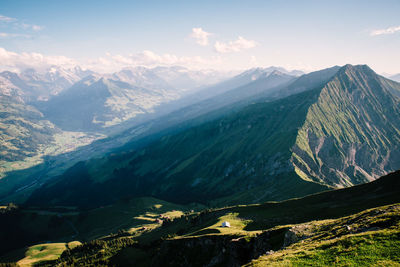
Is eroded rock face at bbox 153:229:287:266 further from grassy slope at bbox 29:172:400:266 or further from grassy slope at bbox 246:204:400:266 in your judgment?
grassy slope at bbox 246:204:400:266

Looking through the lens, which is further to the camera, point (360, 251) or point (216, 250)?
point (216, 250)

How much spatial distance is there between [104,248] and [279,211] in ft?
433

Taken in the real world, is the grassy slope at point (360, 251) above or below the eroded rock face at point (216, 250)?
above

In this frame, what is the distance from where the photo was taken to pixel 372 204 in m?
86.8

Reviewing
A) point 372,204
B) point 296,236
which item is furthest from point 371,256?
point 372,204

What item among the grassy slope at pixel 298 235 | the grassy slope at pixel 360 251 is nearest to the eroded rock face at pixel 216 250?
the grassy slope at pixel 298 235

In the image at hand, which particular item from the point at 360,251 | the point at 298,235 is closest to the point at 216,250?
the point at 298,235

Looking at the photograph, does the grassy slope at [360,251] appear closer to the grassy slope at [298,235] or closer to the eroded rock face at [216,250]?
the grassy slope at [298,235]

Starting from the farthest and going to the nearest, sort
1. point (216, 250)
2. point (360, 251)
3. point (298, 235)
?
point (216, 250) < point (298, 235) < point (360, 251)

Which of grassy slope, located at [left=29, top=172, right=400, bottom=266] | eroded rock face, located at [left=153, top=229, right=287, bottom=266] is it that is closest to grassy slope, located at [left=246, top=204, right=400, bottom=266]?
grassy slope, located at [left=29, top=172, right=400, bottom=266]

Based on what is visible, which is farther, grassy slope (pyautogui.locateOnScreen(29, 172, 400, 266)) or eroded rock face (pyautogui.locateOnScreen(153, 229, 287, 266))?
eroded rock face (pyautogui.locateOnScreen(153, 229, 287, 266))

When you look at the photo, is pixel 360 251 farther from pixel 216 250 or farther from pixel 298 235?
pixel 216 250

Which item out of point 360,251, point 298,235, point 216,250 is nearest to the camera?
point 360,251

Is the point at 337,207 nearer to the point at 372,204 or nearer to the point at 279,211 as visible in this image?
the point at 372,204
